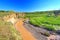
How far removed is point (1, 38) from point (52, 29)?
942 inches

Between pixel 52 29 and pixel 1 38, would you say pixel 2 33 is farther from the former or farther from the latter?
pixel 52 29

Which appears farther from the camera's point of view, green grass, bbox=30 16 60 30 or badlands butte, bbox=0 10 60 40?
green grass, bbox=30 16 60 30

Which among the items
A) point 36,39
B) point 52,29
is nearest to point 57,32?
point 52,29

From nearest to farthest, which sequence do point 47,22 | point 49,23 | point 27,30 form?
point 27,30 → point 49,23 → point 47,22

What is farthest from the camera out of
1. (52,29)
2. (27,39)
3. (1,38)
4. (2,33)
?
(52,29)

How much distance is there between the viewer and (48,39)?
26.4m

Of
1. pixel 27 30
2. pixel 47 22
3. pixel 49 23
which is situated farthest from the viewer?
pixel 47 22

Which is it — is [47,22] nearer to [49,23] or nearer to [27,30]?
[49,23]

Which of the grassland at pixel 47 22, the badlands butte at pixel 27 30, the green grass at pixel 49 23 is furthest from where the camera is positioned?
the grassland at pixel 47 22

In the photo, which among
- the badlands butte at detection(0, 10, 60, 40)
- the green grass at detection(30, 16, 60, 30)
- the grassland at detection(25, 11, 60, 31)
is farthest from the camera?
the grassland at detection(25, 11, 60, 31)

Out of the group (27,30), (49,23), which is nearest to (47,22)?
(49,23)

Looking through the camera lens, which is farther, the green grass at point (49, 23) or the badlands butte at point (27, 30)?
the green grass at point (49, 23)

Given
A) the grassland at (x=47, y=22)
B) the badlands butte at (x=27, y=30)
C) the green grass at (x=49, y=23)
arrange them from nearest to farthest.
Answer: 1. the badlands butte at (x=27, y=30)
2. the green grass at (x=49, y=23)
3. the grassland at (x=47, y=22)

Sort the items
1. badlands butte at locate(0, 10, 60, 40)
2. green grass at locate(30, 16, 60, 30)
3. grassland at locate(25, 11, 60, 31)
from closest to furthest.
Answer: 1. badlands butte at locate(0, 10, 60, 40)
2. green grass at locate(30, 16, 60, 30)
3. grassland at locate(25, 11, 60, 31)
